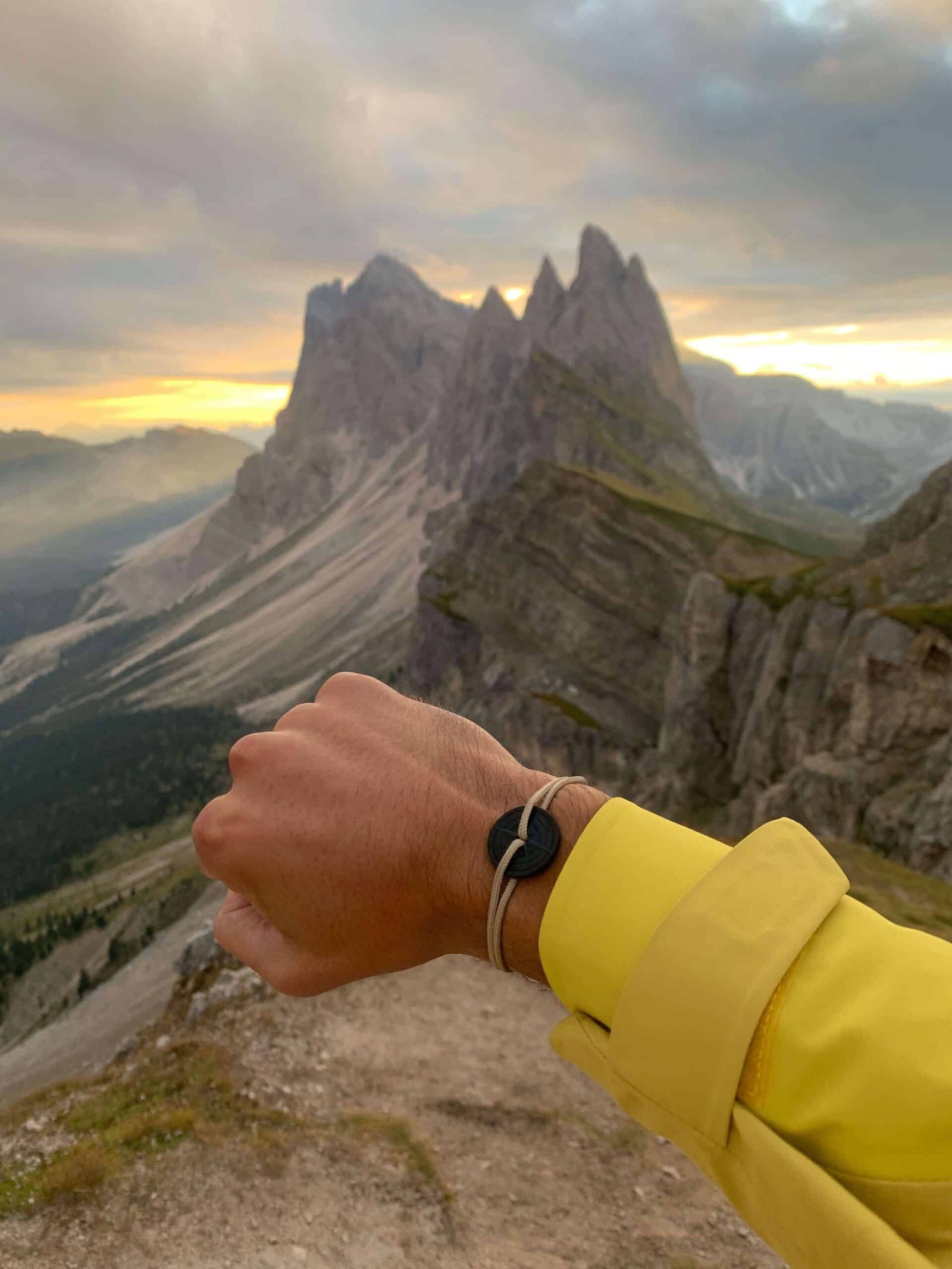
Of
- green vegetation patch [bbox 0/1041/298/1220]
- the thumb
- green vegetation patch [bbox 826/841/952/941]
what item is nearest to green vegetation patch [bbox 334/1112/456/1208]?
green vegetation patch [bbox 0/1041/298/1220]

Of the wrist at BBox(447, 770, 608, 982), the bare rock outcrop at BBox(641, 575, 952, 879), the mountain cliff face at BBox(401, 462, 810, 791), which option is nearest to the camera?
the wrist at BBox(447, 770, 608, 982)

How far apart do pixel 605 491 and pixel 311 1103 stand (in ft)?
248

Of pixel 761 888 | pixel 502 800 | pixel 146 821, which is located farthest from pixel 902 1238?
pixel 146 821

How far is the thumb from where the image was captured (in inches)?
158

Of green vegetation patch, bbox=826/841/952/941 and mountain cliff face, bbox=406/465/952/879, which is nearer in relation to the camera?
green vegetation patch, bbox=826/841/952/941

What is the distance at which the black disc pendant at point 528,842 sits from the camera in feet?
11.0

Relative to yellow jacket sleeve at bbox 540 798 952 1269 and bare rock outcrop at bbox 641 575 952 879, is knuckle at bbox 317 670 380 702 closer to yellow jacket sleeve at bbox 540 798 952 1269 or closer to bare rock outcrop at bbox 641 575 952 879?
yellow jacket sleeve at bbox 540 798 952 1269

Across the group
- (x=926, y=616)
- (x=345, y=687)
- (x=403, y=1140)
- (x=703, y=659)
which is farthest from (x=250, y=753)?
(x=703, y=659)

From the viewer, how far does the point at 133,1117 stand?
11172mm

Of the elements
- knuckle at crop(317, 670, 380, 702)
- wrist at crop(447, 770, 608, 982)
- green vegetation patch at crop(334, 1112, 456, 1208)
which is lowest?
green vegetation patch at crop(334, 1112, 456, 1208)

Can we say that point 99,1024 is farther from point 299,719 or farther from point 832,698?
point 299,719

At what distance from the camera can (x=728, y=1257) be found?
30.9 feet

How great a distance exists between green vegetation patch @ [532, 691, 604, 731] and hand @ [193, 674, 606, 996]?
65469 mm

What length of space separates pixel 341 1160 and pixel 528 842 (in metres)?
10.1
